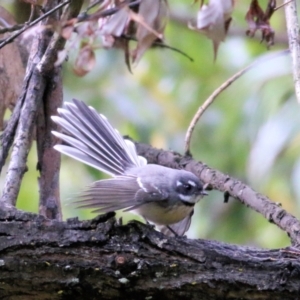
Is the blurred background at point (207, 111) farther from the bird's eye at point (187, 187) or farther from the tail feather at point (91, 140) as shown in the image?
the tail feather at point (91, 140)

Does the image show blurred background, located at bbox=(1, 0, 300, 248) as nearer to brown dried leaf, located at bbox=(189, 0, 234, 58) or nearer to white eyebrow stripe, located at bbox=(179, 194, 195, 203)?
white eyebrow stripe, located at bbox=(179, 194, 195, 203)

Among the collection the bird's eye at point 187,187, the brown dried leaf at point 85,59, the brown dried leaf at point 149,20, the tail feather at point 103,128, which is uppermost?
the brown dried leaf at point 149,20

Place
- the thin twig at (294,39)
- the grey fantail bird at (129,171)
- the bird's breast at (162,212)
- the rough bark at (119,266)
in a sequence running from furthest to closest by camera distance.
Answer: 1. the bird's breast at (162,212)
2. the grey fantail bird at (129,171)
3. the thin twig at (294,39)
4. the rough bark at (119,266)

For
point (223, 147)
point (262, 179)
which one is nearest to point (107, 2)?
point (262, 179)

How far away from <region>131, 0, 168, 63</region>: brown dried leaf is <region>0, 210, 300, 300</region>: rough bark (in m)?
0.63

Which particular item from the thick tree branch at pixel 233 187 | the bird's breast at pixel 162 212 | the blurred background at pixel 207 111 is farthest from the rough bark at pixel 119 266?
the blurred background at pixel 207 111

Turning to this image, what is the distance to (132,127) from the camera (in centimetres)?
450

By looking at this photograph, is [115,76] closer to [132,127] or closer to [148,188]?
[132,127]

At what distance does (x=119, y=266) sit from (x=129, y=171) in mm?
987

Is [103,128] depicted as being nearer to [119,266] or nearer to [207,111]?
[119,266]

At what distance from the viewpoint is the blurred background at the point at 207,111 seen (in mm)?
3781

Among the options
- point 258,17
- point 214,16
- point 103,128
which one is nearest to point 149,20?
point 214,16

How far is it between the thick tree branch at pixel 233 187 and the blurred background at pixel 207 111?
562mm

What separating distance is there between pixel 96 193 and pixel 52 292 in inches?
19.3
